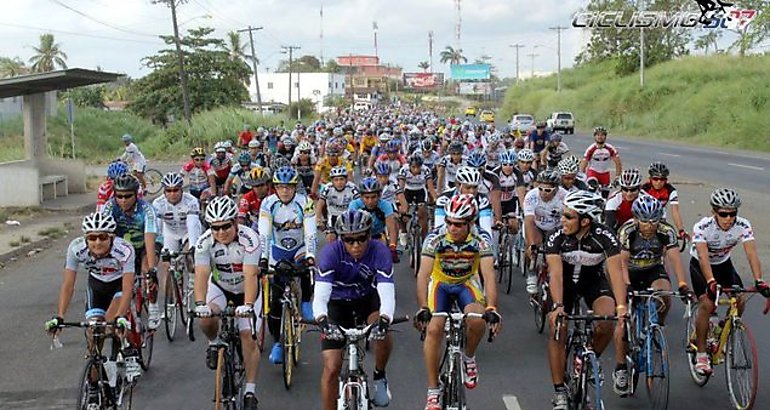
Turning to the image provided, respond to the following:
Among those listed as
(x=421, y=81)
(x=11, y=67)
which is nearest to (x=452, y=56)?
(x=421, y=81)

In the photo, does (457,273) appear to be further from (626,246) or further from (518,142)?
(518,142)

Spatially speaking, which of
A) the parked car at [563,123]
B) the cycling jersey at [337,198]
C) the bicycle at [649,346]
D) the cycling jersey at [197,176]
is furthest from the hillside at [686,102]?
the bicycle at [649,346]

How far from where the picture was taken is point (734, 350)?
7.54m

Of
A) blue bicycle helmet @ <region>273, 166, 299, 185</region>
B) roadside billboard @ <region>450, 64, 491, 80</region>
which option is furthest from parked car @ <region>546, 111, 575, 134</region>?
roadside billboard @ <region>450, 64, 491, 80</region>

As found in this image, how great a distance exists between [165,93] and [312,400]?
6041 cm

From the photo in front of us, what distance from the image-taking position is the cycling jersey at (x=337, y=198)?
38.8 ft

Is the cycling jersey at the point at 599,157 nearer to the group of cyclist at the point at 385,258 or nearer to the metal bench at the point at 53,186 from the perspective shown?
the group of cyclist at the point at 385,258

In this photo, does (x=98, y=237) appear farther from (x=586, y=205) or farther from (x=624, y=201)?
(x=624, y=201)

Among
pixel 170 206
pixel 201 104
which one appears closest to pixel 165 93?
pixel 201 104

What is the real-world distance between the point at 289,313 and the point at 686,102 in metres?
56.9

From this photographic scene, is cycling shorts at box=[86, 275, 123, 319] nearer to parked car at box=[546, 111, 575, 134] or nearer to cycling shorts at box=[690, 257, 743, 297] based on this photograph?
cycling shorts at box=[690, 257, 743, 297]

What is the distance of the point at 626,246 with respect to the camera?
8094 mm

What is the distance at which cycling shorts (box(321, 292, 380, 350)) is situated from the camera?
6914 mm

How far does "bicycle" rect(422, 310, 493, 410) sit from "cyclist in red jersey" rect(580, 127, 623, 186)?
10511mm
